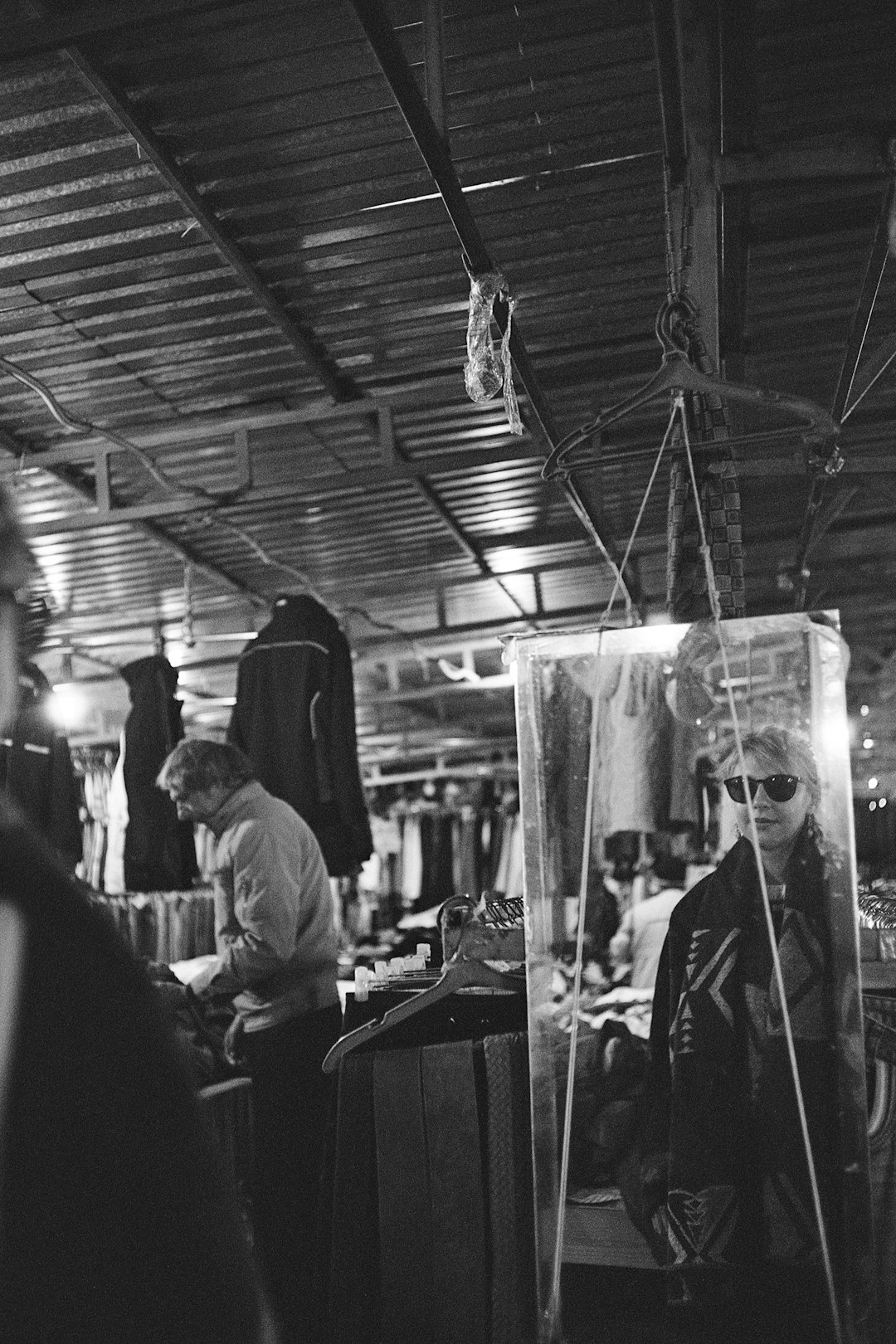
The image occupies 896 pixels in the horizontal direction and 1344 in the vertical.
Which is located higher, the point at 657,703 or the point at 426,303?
the point at 426,303

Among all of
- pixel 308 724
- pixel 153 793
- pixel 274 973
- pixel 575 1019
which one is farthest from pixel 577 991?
pixel 153 793

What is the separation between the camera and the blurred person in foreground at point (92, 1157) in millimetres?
812

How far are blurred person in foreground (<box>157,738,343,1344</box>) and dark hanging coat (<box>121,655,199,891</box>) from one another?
4.61 ft

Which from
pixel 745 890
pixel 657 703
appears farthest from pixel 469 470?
→ pixel 745 890

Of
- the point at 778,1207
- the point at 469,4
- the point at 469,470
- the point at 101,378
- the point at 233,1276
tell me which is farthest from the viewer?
the point at 469,470

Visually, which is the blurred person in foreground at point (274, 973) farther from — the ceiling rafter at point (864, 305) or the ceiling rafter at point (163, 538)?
the ceiling rafter at point (864, 305)

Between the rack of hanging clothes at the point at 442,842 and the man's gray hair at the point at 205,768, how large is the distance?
27.7ft

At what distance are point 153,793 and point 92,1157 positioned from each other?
19.0 feet

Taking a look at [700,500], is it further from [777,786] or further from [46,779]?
[46,779]

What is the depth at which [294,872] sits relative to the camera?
486 cm

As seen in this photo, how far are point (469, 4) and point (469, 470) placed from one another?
3.25 metres

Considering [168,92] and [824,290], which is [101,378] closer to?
[168,92]

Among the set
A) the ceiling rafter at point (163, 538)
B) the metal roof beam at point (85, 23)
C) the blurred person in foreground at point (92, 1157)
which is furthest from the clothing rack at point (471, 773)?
the blurred person in foreground at point (92, 1157)

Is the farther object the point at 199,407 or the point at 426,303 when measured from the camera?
the point at 199,407
